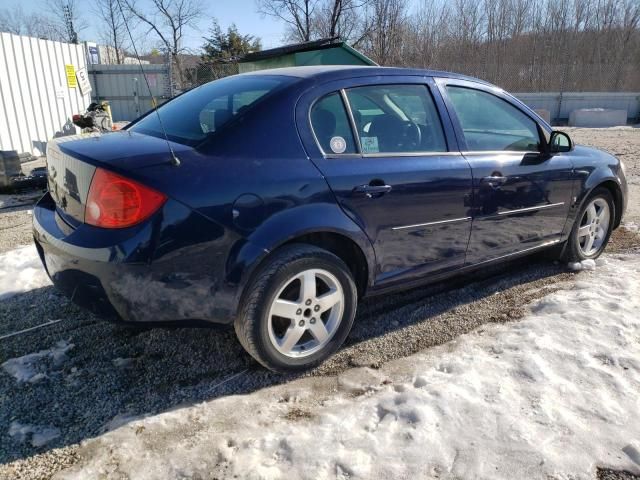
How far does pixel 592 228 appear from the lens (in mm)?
4508

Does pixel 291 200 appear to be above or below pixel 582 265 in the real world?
above

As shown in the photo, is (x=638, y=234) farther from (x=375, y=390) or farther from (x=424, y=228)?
(x=375, y=390)

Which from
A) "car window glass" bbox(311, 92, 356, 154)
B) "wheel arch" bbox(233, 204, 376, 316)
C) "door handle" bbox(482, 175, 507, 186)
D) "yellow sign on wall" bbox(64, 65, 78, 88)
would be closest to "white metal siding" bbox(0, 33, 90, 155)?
"yellow sign on wall" bbox(64, 65, 78, 88)

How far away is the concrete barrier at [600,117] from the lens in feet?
63.0

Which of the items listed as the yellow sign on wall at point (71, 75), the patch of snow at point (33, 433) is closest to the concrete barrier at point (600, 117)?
the yellow sign on wall at point (71, 75)

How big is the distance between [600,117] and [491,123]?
18661 mm

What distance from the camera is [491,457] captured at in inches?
85.6

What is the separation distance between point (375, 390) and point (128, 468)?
4.11 ft

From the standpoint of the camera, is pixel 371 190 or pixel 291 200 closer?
pixel 291 200

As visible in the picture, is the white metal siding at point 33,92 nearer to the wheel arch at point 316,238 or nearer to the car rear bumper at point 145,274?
the car rear bumper at point 145,274

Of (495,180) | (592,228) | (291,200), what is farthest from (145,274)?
(592,228)

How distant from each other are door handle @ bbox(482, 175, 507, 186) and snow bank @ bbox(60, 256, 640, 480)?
1087 mm

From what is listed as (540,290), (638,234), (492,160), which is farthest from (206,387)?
(638,234)

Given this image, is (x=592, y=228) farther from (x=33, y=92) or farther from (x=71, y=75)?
(x=71, y=75)
